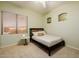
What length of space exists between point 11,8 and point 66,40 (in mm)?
3940

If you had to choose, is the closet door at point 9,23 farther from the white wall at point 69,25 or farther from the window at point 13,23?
the white wall at point 69,25

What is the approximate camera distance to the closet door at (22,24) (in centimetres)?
475

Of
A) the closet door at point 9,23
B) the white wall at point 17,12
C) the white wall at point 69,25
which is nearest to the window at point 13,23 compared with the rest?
the closet door at point 9,23

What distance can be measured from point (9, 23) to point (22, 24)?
0.96 meters

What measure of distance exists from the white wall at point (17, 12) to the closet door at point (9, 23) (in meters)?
0.28

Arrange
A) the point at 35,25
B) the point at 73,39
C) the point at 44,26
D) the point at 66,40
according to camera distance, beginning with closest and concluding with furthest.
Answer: the point at 73,39
the point at 66,40
the point at 35,25
the point at 44,26

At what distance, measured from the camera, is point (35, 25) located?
5801 mm

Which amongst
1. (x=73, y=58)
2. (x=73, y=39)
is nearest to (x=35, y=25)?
(x=73, y=39)

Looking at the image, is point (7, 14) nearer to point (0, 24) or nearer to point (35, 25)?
point (0, 24)

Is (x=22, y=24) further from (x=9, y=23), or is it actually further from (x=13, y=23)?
(x=9, y=23)

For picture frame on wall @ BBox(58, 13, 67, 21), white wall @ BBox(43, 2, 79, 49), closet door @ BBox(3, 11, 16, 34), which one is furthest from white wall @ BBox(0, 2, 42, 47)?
picture frame on wall @ BBox(58, 13, 67, 21)

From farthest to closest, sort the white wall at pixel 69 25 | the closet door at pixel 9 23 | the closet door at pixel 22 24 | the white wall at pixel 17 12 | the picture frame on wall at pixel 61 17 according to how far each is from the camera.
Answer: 1. the closet door at pixel 22 24
2. the picture frame on wall at pixel 61 17
3. the closet door at pixel 9 23
4. the white wall at pixel 17 12
5. the white wall at pixel 69 25

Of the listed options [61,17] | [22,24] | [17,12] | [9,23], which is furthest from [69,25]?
[9,23]

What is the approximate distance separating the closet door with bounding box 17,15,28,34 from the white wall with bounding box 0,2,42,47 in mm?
297
